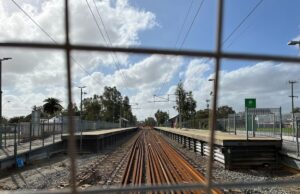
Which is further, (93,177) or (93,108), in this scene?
(93,108)

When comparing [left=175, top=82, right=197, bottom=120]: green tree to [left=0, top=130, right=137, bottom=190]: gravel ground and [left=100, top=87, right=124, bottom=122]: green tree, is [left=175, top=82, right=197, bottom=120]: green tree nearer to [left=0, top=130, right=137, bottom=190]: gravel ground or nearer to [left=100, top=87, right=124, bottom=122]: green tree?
[left=100, top=87, right=124, bottom=122]: green tree

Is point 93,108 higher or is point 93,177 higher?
point 93,108

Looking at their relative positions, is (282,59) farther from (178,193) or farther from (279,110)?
(279,110)

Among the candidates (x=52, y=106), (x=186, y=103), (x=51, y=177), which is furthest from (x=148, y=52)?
(x=186, y=103)

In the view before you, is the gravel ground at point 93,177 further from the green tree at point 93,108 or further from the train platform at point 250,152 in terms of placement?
the green tree at point 93,108

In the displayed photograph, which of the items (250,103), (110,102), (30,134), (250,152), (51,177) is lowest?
(51,177)

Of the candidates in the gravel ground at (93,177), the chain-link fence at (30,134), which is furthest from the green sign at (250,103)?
the chain-link fence at (30,134)

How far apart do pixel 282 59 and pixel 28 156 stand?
21753 millimetres

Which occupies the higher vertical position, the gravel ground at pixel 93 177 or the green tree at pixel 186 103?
the green tree at pixel 186 103

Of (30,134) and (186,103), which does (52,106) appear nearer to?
(186,103)

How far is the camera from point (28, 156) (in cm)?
2253

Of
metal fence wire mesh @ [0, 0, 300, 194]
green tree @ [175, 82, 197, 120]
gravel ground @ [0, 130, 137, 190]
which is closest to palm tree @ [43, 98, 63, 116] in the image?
green tree @ [175, 82, 197, 120]

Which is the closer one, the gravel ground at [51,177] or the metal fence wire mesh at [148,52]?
the metal fence wire mesh at [148,52]

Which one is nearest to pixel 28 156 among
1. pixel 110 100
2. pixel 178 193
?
pixel 178 193
